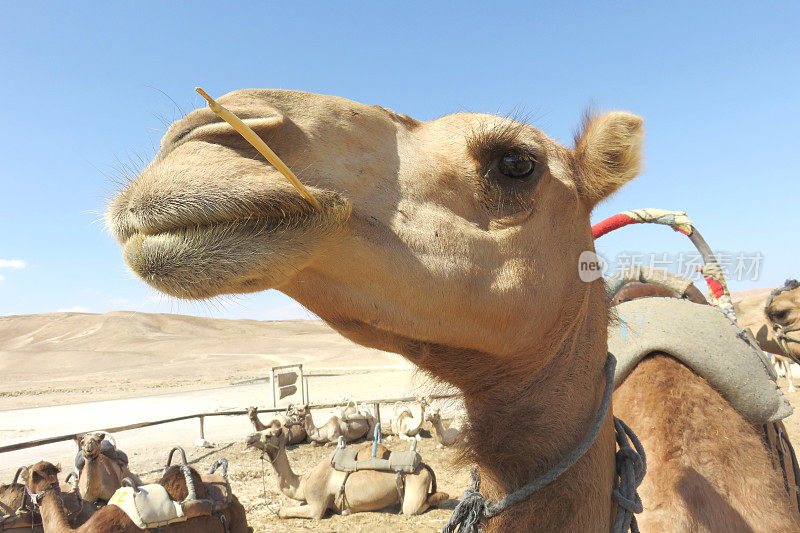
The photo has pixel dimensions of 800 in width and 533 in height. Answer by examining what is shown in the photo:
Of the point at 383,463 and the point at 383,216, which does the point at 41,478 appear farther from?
the point at 383,216

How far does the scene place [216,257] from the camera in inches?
44.6

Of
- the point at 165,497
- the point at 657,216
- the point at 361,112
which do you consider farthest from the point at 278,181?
the point at 165,497

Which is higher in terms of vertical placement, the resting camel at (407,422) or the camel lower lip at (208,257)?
the camel lower lip at (208,257)

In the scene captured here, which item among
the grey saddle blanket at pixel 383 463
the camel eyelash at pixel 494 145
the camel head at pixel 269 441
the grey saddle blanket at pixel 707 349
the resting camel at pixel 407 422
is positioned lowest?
the resting camel at pixel 407 422

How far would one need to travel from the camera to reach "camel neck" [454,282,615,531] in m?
1.59

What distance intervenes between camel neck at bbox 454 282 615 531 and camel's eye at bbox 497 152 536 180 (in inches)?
21.2

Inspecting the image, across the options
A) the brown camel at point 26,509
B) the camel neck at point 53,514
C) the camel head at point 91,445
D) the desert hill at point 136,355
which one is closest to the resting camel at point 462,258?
the camel neck at point 53,514

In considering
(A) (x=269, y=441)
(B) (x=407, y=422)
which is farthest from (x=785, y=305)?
(B) (x=407, y=422)

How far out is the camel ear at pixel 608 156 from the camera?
73.2 inches

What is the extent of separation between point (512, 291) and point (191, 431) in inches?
568

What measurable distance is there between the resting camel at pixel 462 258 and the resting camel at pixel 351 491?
623 centimetres

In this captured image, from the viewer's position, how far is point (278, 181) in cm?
117

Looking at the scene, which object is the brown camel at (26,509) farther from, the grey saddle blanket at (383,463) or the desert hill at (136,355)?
the desert hill at (136,355)

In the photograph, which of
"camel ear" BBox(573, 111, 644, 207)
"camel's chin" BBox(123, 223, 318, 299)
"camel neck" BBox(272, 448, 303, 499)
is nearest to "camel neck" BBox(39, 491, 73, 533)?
"camel neck" BBox(272, 448, 303, 499)
